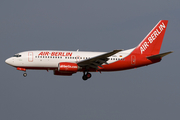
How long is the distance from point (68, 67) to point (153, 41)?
47.9 ft

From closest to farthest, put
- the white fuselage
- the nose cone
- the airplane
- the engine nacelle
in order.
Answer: the engine nacelle < the airplane < the white fuselage < the nose cone

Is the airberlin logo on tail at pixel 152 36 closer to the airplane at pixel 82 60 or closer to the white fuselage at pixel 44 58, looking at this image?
the airplane at pixel 82 60

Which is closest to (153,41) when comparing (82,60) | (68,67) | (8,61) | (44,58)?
(82,60)

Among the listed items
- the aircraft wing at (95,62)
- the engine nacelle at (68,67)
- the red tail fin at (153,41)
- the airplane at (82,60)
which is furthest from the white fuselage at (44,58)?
the red tail fin at (153,41)

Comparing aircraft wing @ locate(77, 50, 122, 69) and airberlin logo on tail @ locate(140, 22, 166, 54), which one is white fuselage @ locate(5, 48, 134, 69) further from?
airberlin logo on tail @ locate(140, 22, 166, 54)

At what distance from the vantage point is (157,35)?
54.2 metres

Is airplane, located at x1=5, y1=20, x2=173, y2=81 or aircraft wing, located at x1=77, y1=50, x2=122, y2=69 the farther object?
airplane, located at x1=5, y1=20, x2=173, y2=81

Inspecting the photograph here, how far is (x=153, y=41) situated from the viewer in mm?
53594

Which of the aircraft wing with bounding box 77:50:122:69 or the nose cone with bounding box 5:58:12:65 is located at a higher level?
the nose cone with bounding box 5:58:12:65

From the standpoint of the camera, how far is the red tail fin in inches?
2071

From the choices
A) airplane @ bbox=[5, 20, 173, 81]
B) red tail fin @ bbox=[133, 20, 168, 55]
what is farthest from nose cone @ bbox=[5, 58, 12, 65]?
red tail fin @ bbox=[133, 20, 168, 55]

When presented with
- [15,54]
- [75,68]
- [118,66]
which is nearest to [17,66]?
[15,54]

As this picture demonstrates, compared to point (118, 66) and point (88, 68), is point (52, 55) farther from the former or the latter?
point (118, 66)

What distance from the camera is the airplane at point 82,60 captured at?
157 ft
